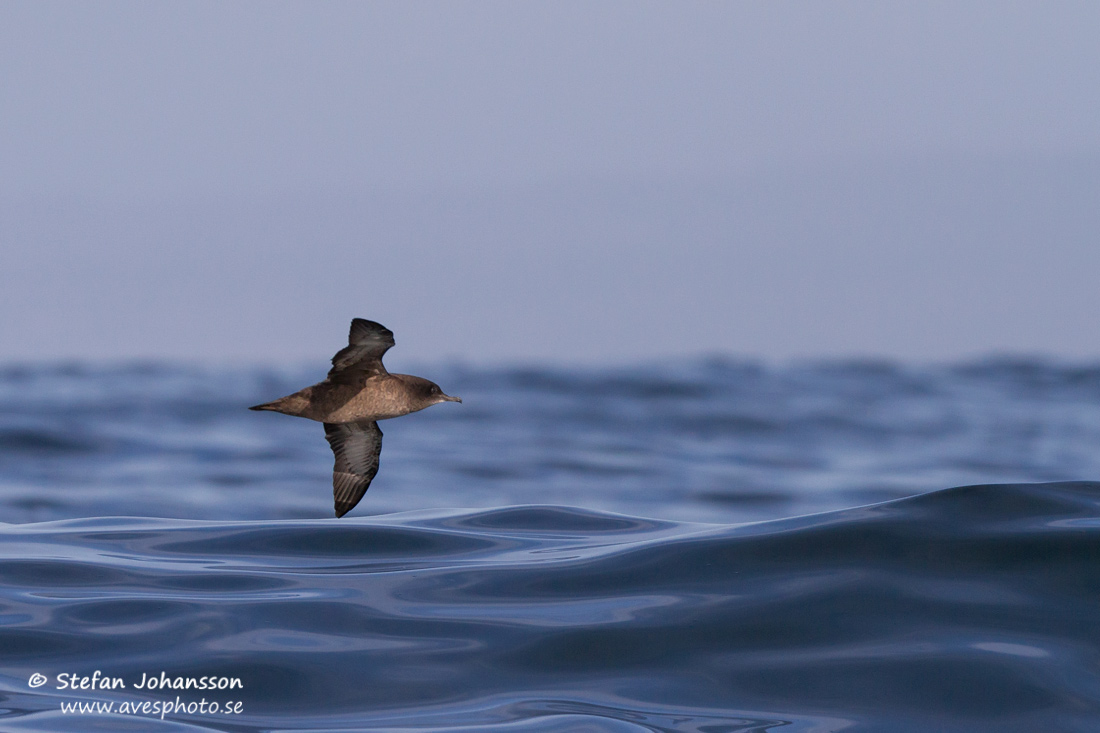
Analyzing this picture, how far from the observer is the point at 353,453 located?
19.9 ft

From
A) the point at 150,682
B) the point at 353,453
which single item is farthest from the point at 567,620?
the point at 353,453

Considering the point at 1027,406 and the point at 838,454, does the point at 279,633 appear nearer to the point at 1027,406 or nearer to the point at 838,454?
the point at 838,454

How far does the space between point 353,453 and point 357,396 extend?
0.79m

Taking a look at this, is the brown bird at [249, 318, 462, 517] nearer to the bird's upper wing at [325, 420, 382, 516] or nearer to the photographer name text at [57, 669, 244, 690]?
the bird's upper wing at [325, 420, 382, 516]

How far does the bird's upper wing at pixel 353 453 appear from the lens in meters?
5.93

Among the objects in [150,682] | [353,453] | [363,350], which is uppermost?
[363,350]

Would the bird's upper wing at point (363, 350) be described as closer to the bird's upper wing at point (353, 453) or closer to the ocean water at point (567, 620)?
the bird's upper wing at point (353, 453)

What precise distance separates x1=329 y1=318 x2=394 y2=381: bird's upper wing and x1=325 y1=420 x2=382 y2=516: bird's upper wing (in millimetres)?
430

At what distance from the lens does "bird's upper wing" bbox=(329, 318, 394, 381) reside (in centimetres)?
552

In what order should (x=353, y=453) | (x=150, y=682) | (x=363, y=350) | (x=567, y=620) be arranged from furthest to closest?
(x=567, y=620) → (x=150, y=682) → (x=353, y=453) → (x=363, y=350)

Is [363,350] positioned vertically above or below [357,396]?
above

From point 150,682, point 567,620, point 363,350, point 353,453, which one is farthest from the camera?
point 567,620

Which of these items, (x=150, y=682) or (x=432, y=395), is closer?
(x=432, y=395)

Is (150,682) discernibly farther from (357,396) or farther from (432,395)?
(432,395)
